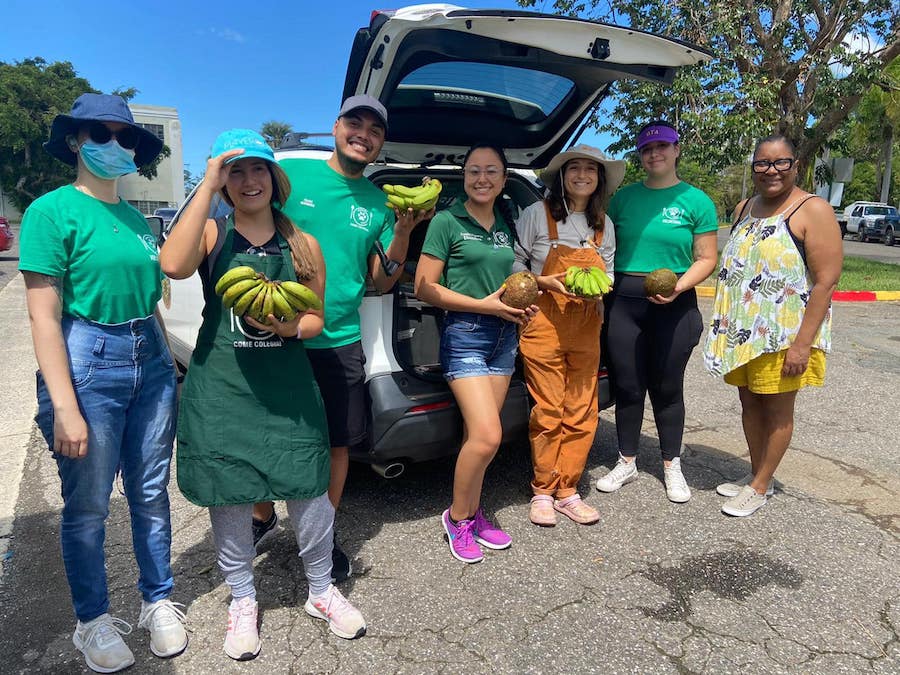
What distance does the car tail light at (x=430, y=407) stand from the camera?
292 centimetres

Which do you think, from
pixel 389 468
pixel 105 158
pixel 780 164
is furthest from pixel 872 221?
pixel 105 158

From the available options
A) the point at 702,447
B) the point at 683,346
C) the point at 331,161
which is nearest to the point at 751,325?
the point at 683,346

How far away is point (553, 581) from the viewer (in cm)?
283

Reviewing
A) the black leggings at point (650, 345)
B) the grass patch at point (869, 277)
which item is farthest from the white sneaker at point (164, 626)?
the grass patch at point (869, 277)

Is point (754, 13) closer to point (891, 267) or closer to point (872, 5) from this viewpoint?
point (872, 5)

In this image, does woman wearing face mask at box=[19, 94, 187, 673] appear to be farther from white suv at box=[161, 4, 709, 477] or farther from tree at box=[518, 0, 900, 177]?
tree at box=[518, 0, 900, 177]

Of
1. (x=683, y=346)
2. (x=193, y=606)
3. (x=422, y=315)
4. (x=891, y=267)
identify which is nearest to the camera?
(x=193, y=606)

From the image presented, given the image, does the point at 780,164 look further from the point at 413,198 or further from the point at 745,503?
the point at 413,198

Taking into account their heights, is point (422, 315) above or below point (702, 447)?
above

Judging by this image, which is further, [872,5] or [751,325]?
[872,5]

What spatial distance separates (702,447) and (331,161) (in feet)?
11.0

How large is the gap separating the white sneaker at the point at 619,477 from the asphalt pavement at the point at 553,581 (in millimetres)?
56

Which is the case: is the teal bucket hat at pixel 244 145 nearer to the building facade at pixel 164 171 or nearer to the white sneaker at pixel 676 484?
the white sneaker at pixel 676 484

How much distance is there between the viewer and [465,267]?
2.94 metres
